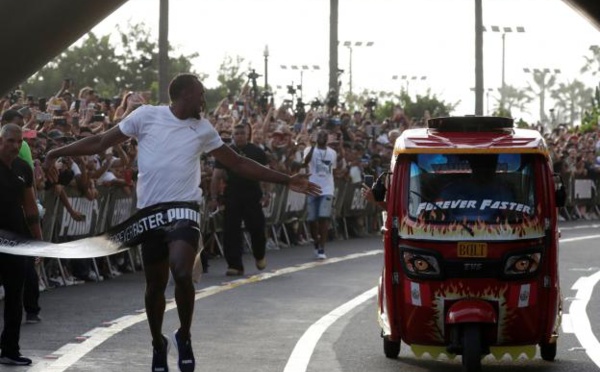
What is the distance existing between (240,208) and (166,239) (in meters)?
10.2

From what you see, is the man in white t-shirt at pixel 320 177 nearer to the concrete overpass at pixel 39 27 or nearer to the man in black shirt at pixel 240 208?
the man in black shirt at pixel 240 208

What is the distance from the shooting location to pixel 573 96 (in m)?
180

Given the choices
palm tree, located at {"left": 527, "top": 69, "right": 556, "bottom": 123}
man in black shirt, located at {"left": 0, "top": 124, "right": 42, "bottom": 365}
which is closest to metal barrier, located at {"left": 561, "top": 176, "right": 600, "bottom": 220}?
man in black shirt, located at {"left": 0, "top": 124, "right": 42, "bottom": 365}

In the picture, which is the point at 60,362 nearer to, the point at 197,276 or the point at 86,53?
the point at 197,276

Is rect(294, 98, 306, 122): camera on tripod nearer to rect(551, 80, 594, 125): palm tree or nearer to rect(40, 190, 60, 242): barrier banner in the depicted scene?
rect(40, 190, 60, 242): barrier banner

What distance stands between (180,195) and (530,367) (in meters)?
2.89

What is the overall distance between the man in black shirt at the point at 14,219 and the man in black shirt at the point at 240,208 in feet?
24.7

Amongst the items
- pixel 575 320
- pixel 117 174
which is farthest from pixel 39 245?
pixel 117 174

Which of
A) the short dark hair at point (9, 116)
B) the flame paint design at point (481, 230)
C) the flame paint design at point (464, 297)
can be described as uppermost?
the short dark hair at point (9, 116)

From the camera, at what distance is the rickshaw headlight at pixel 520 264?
8.90 metres

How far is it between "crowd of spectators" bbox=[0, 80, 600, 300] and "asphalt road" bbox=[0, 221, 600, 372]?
1.44m

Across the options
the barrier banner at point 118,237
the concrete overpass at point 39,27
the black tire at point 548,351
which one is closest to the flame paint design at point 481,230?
the black tire at point 548,351

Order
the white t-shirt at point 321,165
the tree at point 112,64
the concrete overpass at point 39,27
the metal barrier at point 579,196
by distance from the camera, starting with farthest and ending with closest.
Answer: the tree at point 112,64
the metal barrier at point 579,196
the white t-shirt at point 321,165
the concrete overpass at point 39,27

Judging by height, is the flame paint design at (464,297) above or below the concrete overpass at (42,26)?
below
